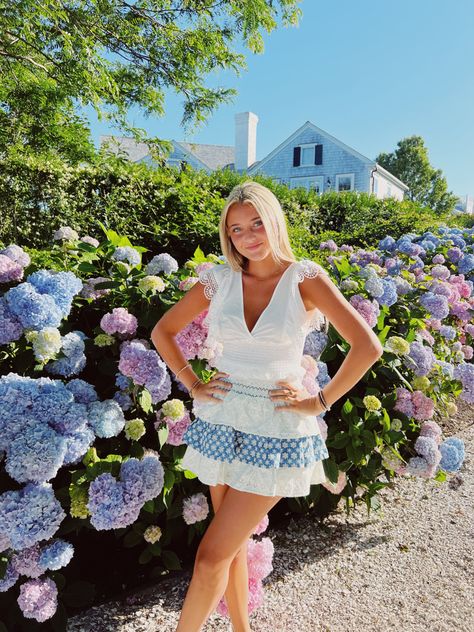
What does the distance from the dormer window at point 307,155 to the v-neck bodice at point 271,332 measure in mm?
29434

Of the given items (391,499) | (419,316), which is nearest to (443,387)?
(419,316)

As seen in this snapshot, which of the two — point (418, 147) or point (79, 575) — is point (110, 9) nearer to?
point (79, 575)

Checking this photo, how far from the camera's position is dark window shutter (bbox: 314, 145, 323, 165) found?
29188 millimetres

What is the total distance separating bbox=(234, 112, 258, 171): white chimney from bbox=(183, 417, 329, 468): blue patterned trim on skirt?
28.9 metres

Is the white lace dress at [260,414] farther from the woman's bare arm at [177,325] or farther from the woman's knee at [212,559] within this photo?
the woman's knee at [212,559]

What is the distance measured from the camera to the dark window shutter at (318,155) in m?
29.2

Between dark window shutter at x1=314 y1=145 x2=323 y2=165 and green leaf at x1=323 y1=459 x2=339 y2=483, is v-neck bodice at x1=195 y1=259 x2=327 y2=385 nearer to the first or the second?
green leaf at x1=323 y1=459 x2=339 y2=483

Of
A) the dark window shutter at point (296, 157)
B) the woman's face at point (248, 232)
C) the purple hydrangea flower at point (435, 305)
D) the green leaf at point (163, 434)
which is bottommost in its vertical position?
the green leaf at point (163, 434)

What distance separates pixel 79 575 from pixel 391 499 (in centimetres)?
202

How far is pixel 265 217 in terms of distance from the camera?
166 centimetres

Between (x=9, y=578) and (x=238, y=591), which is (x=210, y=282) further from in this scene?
(x=9, y=578)

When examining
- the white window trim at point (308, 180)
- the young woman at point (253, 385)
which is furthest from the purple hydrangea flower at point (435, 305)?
the white window trim at point (308, 180)

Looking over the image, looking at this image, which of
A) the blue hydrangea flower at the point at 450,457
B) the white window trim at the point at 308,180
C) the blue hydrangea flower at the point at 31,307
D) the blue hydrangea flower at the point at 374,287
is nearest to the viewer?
the blue hydrangea flower at the point at 31,307

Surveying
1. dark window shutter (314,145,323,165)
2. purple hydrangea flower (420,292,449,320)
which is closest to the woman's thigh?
purple hydrangea flower (420,292,449,320)
